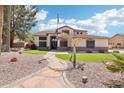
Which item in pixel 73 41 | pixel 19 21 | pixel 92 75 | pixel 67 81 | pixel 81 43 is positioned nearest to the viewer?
pixel 67 81

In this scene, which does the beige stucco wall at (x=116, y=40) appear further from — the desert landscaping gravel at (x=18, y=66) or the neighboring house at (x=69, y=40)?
the desert landscaping gravel at (x=18, y=66)

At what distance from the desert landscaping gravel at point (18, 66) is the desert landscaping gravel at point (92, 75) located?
34.6 inches

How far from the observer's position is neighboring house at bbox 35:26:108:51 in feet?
19.3

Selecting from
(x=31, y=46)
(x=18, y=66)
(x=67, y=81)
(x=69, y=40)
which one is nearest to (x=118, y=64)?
(x=67, y=81)

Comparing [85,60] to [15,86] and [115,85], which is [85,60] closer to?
[115,85]

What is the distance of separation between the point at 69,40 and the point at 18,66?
129cm

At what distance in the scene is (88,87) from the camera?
5047 millimetres

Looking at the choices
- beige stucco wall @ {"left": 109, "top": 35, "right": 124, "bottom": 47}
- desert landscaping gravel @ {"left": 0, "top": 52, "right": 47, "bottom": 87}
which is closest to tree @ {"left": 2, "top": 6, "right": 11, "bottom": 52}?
desert landscaping gravel @ {"left": 0, "top": 52, "right": 47, "bottom": 87}

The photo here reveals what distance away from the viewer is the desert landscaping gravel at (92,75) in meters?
5.19

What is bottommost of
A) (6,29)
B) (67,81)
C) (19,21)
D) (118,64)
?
(67,81)

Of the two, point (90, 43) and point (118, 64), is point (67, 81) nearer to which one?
point (118, 64)

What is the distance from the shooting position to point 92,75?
5.66m

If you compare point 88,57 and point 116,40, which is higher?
point 116,40

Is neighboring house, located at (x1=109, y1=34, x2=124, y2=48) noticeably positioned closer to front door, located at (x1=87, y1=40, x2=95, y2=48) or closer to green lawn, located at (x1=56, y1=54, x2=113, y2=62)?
green lawn, located at (x1=56, y1=54, x2=113, y2=62)
